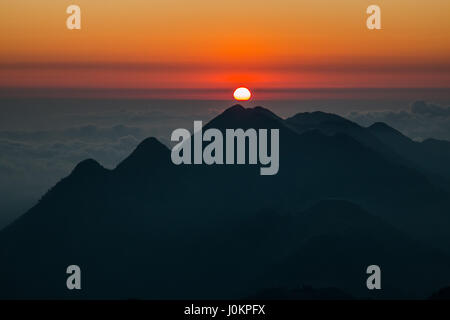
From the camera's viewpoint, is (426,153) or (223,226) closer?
(223,226)

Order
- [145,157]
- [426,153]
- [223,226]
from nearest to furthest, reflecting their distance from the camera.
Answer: [223,226]
[145,157]
[426,153]

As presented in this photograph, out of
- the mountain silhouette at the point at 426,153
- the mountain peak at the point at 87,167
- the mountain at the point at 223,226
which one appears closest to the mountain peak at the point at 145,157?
the mountain at the point at 223,226

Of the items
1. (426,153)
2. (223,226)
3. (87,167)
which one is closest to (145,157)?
(87,167)

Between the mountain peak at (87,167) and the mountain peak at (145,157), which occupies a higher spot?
the mountain peak at (145,157)

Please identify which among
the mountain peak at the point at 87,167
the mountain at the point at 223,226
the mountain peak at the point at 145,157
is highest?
the mountain peak at the point at 145,157

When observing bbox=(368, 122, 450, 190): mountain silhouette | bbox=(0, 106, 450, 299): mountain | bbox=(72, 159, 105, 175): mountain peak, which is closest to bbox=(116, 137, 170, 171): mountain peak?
bbox=(0, 106, 450, 299): mountain

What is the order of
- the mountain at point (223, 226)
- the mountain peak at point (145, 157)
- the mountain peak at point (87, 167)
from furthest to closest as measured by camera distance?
the mountain peak at point (87, 167)
the mountain peak at point (145, 157)
the mountain at point (223, 226)

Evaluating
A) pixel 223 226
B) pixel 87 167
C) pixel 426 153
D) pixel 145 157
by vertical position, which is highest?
pixel 426 153

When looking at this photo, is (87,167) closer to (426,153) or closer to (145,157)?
(145,157)

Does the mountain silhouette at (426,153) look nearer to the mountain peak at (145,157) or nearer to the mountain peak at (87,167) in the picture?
the mountain peak at (145,157)

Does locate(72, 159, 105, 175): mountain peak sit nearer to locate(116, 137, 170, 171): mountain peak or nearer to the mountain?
the mountain

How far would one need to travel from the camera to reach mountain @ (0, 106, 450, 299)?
42031 mm

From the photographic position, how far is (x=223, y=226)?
1839 inches

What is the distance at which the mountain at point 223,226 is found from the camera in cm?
4203
